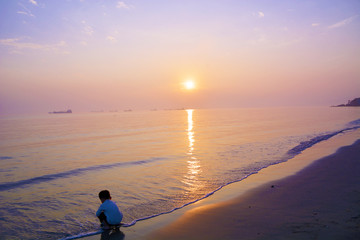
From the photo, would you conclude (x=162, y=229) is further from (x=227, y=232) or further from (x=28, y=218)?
(x=28, y=218)

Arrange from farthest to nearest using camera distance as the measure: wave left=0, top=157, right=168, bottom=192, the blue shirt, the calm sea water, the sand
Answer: wave left=0, top=157, right=168, bottom=192
the calm sea water
the blue shirt
the sand

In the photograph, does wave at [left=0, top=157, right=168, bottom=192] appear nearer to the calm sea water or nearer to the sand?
the calm sea water

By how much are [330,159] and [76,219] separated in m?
15.3

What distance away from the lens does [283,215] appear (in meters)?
7.75

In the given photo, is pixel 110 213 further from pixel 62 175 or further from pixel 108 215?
pixel 62 175

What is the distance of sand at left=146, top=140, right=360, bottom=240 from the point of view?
21.6ft

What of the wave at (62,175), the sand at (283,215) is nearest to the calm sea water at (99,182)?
the wave at (62,175)

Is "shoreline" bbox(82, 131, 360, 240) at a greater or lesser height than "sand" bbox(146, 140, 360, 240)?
lesser

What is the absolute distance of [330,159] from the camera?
1647 cm

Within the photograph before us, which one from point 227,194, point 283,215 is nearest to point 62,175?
point 227,194

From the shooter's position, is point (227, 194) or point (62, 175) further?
point (62, 175)

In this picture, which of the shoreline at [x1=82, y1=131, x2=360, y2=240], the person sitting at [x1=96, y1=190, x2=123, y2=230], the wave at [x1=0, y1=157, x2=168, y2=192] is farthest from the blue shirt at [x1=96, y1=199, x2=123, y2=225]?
the wave at [x1=0, y1=157, x2=168, y2=192]

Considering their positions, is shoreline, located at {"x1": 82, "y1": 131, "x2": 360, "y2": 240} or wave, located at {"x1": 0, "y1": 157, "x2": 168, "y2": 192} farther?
wave, located at {"x1": 0, "y1": 157, "x2": 168, "y2": 192}

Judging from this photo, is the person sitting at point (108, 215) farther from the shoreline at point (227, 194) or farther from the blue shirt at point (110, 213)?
the shoreline at point (227, 194)
